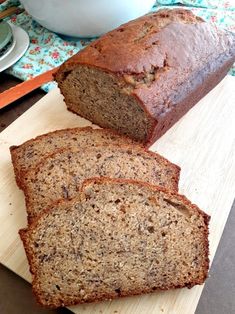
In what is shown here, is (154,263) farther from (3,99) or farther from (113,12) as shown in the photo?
(113,12)

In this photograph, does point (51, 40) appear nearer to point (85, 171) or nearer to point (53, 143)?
point (53, 143)

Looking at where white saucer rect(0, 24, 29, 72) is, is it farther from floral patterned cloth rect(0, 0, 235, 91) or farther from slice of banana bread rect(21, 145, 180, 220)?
slice of banana bread rect(21, 145, 180, 220)

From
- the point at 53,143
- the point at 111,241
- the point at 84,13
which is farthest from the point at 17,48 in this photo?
the point at 111,241

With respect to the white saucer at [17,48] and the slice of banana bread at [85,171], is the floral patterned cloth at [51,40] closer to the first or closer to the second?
the white saucer at [17,48]

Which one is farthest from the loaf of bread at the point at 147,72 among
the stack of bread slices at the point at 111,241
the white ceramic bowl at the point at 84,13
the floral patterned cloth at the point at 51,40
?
the stack of bread slices at the point at 111,241

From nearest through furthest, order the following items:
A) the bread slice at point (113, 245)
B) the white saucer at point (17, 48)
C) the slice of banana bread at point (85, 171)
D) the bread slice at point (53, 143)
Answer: the bread slice at point (113, 245) < the slice of banana bread at point (85, 171) < the bread slice at point (53, 143) < the white saucer at point (17, 48)

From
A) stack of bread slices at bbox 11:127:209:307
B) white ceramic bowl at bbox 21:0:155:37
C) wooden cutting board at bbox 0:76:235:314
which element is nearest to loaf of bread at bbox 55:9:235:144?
wooden cutting board at bbox 0:76:235:314
